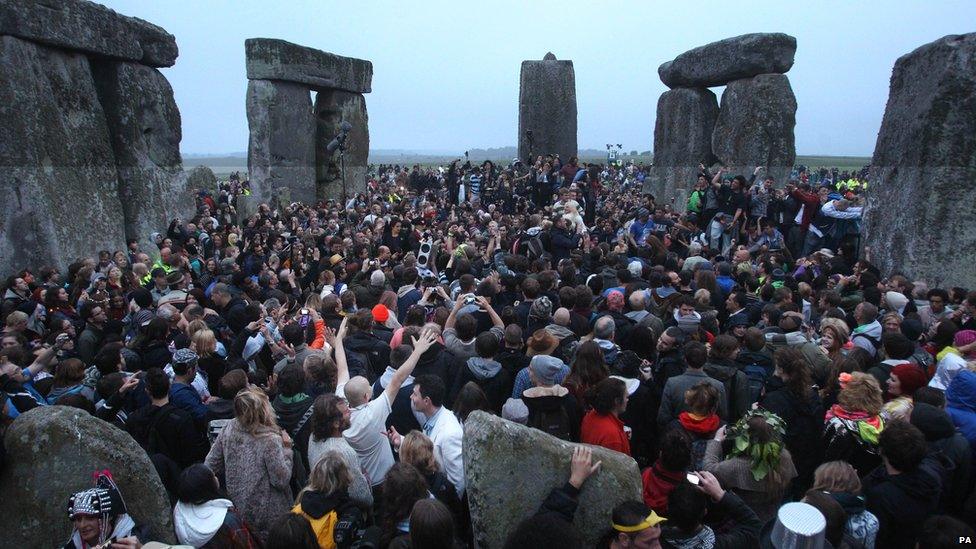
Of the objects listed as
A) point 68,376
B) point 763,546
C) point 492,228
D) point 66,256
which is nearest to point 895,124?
point 492,228

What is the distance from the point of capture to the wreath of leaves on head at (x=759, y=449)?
3.37 m

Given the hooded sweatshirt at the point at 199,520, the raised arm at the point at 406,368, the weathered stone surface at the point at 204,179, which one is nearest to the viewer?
the hooded sweatshirt at the point at 199,520

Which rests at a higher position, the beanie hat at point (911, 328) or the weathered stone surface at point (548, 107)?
the weathered stone surface at point (548, 107)

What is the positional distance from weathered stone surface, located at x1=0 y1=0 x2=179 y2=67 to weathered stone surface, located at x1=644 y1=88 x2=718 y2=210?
12.7 metres

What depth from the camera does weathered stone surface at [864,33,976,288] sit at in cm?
794

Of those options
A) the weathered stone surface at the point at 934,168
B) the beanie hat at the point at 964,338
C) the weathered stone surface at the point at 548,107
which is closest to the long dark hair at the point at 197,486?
the beanie hat at the point at 964,338

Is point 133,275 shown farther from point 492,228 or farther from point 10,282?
point 492,228

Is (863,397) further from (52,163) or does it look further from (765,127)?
(765,127)

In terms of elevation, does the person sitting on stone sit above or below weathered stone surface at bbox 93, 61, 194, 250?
below

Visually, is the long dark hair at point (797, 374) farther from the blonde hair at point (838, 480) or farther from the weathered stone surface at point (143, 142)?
the weathered stone surface at point (143, 142)

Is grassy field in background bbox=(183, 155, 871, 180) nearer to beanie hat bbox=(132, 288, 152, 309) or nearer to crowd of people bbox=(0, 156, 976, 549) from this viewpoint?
beanie hat bbox=(132, 288, 152, 309)

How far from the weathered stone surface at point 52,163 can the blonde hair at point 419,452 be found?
8944 millimetres

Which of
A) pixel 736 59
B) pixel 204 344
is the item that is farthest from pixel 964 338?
pixel 736 59

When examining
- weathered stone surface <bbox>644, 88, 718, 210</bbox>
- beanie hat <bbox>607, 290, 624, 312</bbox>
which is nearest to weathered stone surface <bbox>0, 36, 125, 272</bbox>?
beanie hat <bbox>607, 290, 624, 312</bbox>
